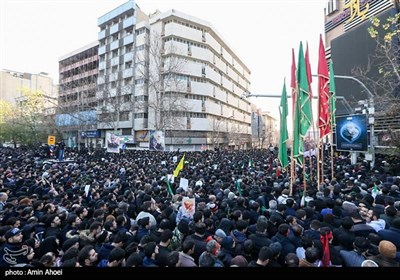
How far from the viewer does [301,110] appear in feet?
24.4

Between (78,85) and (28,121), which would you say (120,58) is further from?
(28,121)

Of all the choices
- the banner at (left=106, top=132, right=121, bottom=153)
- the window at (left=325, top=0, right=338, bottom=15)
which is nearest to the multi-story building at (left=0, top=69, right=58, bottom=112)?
the banner at (left=106, top=132, right=121, bottom=153)

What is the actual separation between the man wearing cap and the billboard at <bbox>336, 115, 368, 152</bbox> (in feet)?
43.3

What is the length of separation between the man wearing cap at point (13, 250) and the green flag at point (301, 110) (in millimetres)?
6892

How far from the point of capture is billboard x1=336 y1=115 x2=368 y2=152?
1161 centimetres

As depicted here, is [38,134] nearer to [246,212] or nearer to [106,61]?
[106,61]

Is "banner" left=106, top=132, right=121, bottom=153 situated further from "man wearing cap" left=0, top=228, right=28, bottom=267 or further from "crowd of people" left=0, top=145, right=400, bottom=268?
"man wearing cap" left=0, top=228, right=28, bottom=267

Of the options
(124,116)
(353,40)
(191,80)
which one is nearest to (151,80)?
(191,80)

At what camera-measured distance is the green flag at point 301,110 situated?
7434mm

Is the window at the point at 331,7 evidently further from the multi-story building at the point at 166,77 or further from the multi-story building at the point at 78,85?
the multi-story building at the point at 78,85

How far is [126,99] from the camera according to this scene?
4156 centimetres

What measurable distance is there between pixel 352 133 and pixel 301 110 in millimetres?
6672

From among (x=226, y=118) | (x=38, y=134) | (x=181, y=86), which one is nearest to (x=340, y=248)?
(x=181, y=86)

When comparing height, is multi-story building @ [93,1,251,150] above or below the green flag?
above
